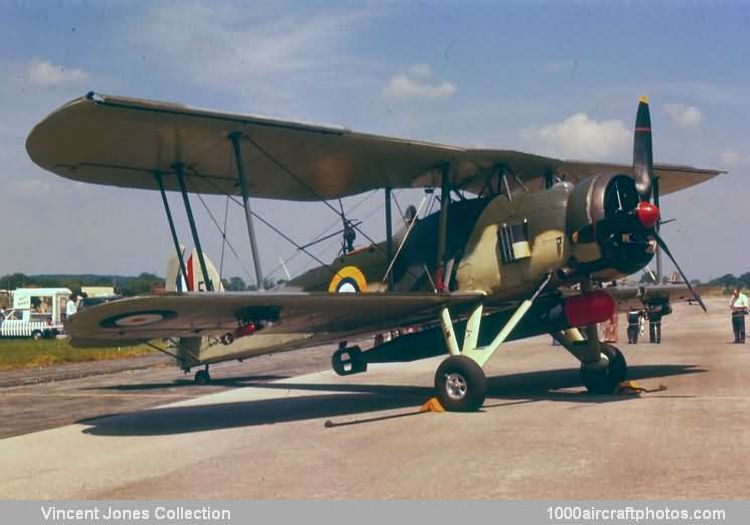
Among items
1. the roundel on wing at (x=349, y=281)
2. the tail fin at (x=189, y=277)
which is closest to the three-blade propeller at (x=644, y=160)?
the roundel on wing at (x=349, y=281)

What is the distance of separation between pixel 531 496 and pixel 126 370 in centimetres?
1871

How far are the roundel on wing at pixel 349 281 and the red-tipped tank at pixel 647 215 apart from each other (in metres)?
4.65

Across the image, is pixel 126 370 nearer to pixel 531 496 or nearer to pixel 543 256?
pixel 543 256

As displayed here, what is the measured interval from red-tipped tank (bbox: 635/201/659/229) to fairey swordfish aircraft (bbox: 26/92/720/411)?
0.11ft

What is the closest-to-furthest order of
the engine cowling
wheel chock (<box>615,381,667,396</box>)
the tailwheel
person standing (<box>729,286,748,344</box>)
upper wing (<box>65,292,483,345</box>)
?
upper wing (<box>65,292,483,345</box>) → the engine cowling → wheel chock (<box>615,381,667,396</box>) → the tailwheel → person standing (<box>729,286,748,344</box>)

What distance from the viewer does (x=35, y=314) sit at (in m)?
50.0

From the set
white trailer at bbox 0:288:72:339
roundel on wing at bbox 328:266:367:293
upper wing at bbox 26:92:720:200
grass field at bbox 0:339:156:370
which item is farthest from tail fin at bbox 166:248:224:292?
white trailer at bbox 0:288:72:339

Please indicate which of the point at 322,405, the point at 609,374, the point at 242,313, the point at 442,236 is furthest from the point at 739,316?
the point at 242,313

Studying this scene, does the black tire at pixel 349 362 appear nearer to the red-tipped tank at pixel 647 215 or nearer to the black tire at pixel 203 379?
the black tire at pixel 203 379

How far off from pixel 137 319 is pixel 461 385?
4081mm

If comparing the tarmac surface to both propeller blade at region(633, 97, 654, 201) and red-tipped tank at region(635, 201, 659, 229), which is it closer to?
red-tipped tank at region(635, 201, 659, 229)

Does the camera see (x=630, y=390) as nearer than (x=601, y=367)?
Yes

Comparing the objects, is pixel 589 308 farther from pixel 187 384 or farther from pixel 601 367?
pixel 187 384

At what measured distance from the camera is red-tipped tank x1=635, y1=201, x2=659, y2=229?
33.9ft
